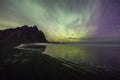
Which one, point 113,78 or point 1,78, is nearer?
point 1,78

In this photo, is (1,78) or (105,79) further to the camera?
(105,79)

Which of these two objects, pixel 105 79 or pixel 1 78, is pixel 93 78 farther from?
pixel 1 78

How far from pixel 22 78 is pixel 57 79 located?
9.28ft

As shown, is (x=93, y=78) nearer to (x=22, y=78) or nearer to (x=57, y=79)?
(x=57, y=79)

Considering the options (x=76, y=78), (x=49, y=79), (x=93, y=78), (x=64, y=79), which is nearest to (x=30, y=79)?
(x=49, y=79)


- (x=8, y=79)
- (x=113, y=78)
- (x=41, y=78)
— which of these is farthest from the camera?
(x=113, y=78)

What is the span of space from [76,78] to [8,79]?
215 inches

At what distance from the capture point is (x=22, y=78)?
9.03m

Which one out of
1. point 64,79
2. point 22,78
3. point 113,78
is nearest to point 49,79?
point 64,79

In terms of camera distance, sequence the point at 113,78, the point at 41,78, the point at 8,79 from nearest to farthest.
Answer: the point at 8,79
the point at 41,78
the point at 113,78

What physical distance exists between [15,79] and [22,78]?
54 cm

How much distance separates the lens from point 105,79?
9383 millimetres

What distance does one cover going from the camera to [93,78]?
9484 millimetres

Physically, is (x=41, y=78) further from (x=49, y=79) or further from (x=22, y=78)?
(x=22, y=78)
